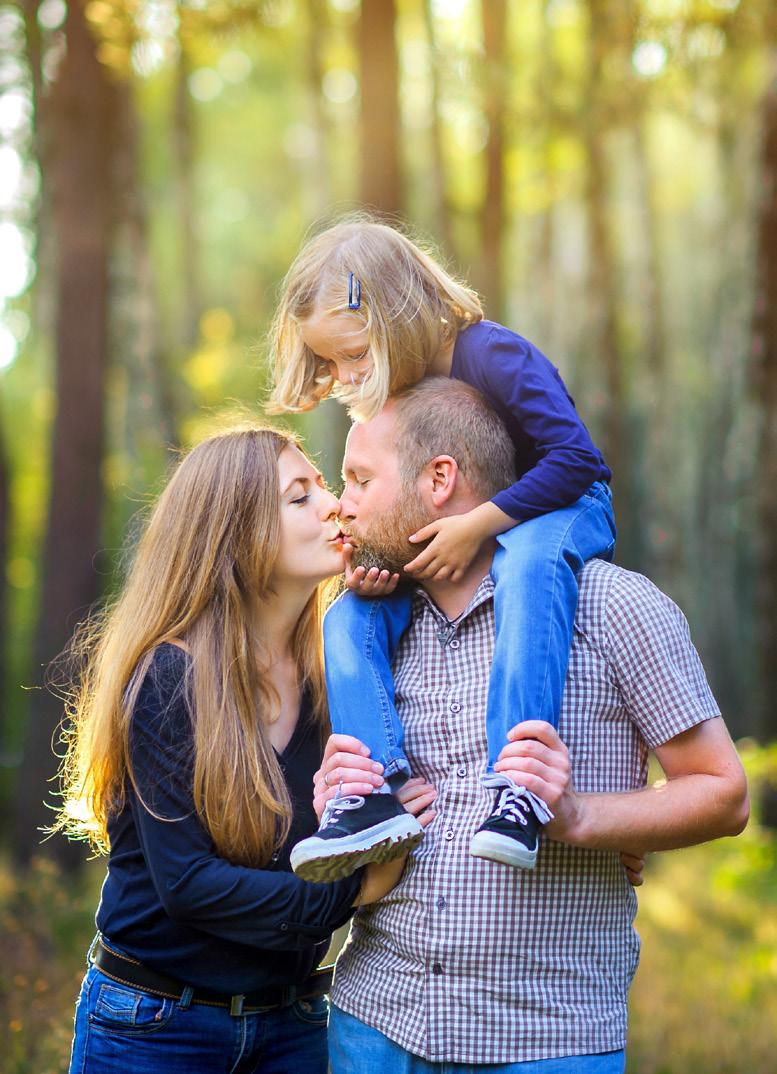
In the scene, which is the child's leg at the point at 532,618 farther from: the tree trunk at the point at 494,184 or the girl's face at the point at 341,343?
the tree trunk at the point at 494,184

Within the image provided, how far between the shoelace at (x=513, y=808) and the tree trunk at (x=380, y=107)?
740 centimetres

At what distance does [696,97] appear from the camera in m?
15.1

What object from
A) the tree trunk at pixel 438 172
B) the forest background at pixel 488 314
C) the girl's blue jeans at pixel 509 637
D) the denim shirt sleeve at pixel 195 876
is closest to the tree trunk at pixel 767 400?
the forest background at pixel 488 314

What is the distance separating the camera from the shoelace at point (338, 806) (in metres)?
2.83

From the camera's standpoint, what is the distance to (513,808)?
104 inches

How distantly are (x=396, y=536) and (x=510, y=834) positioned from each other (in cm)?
88

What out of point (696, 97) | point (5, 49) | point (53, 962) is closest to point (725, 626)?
point (696, 97)

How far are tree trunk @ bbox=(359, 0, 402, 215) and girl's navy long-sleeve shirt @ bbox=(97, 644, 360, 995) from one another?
23.0 feet

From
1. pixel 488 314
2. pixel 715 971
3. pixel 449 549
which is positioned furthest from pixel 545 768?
pixel 488 314

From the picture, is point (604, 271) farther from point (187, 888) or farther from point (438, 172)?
point (187, 888)

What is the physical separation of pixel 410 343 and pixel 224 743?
123 cm

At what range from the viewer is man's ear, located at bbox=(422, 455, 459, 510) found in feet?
10.4

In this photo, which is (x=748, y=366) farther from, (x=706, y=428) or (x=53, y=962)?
(x=706, y=428)

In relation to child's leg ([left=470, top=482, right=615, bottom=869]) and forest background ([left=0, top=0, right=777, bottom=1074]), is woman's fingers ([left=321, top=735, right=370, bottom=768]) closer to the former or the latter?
child's leg ([left=470, top=482, right=615, bottom=869])
